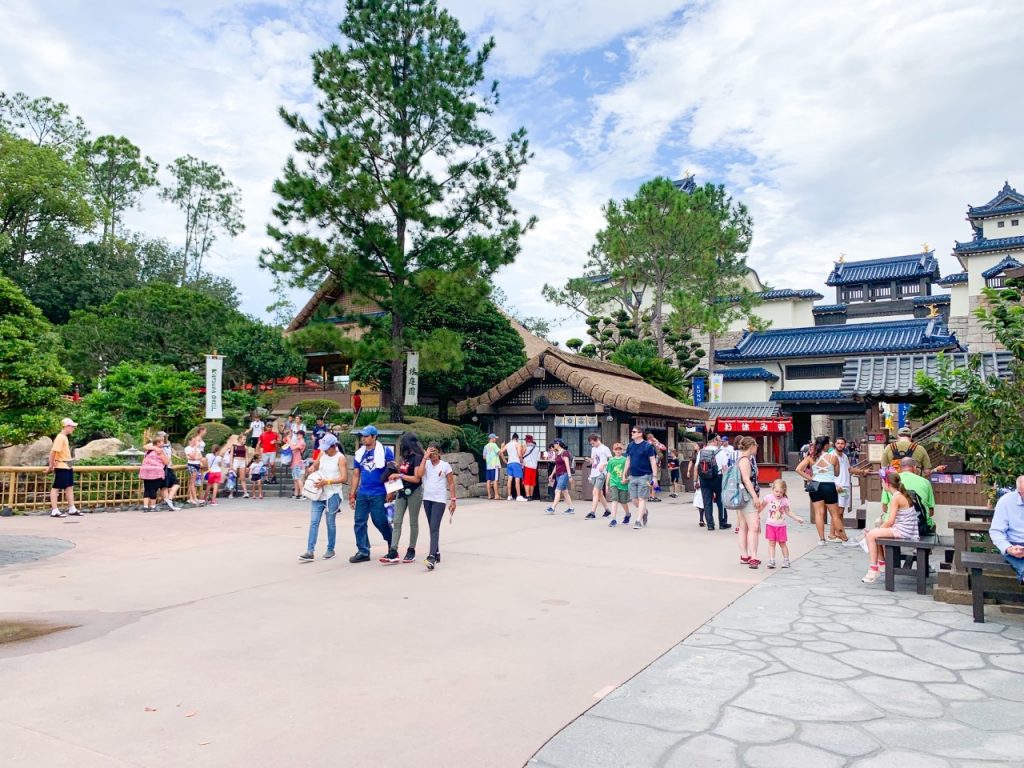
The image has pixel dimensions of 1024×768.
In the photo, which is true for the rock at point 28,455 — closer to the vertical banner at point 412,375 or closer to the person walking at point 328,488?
the vertical banner at point 412,375

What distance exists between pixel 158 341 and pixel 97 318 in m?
2.54

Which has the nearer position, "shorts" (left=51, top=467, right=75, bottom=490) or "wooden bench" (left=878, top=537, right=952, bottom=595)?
"wooden bench" (left=878, top=537, right=952, bottom=595)

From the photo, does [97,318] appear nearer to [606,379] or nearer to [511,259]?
[511,259]

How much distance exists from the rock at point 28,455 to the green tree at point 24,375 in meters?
7.42

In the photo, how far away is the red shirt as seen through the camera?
1891 cm

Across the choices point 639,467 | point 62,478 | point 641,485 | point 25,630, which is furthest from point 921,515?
point 62,478

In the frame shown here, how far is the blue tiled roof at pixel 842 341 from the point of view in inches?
1442

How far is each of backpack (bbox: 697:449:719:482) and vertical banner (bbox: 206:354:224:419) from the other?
16.5 meters

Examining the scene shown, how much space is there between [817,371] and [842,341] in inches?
82.5

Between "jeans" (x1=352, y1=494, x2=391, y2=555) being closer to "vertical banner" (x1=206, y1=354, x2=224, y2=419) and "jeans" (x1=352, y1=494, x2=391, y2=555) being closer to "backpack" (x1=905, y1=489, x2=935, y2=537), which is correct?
"backpack" (x1=905, y1=489, x2=935, y2=537)

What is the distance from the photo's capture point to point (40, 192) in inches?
1318

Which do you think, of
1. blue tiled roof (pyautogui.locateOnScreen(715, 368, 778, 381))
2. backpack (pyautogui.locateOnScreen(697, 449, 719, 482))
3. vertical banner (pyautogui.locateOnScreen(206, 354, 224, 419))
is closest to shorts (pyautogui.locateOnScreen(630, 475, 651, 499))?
backpack (pyautogui.locateOnScreen(697, 449, 719, 482))

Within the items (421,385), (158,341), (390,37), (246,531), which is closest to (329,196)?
(390,37)

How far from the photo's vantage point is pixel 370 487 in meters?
8.93
